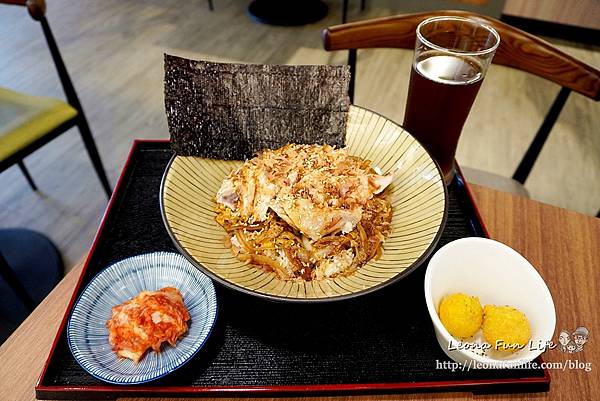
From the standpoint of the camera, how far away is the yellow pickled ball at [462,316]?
0.92 metres

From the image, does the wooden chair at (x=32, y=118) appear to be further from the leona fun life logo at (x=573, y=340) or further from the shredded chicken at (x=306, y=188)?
the leona fun life logo at (x=573, y=340)

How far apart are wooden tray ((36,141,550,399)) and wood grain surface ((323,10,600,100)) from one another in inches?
36.8

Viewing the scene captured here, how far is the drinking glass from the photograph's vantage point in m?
1.16

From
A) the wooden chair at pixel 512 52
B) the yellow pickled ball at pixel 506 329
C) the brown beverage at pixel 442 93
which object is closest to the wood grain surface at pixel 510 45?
the wooden chair at pixel 512 52

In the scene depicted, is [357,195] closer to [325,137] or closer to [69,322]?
[325,137]

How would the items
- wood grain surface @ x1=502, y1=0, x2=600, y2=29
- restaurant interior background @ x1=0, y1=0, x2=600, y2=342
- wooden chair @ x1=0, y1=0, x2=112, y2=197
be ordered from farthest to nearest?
restaurant interior background @ x1=0, y1=0, x2=600, y2=342, wood grain surface @ x1=502, y1=0, x2=600, y2=29, wooden chair @ x1=0, y1=0, x2=112, y2=197

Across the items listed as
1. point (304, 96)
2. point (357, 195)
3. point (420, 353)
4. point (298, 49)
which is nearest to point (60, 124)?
point (304, 96)

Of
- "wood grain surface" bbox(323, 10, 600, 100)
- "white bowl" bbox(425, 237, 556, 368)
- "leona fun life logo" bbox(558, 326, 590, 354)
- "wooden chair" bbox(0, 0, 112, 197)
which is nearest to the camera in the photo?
"white bowl" bbox(425, 237, 556, 368)

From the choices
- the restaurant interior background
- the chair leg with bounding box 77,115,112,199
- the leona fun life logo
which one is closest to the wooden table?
the leona fun life logo

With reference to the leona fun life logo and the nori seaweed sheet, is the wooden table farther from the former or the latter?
the nori seaweed sheet

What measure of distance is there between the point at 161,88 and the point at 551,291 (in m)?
3.27

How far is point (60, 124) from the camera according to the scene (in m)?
1.98

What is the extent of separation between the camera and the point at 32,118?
6.34 ft

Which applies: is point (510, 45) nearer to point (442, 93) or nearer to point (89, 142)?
point (442, 93)
